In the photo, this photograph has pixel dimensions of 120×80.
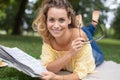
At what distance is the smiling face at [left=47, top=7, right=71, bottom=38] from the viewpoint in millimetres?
3485

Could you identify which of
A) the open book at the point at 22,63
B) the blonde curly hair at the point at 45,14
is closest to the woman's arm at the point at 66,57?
the open book at the point at 22,63

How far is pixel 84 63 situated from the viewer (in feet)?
12.1

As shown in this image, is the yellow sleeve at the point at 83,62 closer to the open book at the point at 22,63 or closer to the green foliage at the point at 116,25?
the open book at the point at 22,63

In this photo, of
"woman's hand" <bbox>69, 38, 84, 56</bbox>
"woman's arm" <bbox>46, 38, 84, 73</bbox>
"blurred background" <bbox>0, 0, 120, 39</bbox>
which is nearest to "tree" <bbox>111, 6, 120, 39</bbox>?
"blurred background" <bbox>0, 0, 120, 39</bbox>

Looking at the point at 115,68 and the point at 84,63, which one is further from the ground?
the point at 84,63

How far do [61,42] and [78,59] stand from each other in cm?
29

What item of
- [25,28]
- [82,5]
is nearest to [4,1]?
[82,5]

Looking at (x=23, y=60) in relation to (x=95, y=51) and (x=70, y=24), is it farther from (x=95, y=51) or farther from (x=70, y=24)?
(x=95, y=51)

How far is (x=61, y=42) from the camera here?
3.80m

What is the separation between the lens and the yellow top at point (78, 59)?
143 inches

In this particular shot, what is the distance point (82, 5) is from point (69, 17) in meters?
26.1

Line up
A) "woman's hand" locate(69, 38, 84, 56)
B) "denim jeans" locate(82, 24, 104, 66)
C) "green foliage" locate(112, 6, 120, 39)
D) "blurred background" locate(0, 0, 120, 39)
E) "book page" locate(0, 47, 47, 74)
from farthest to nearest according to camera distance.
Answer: "green foliage" locate(112, 6, 120, 39) < "blurred background" locate(0, 0, 120, 39) < "denim jeans" locate(82, 24, 104, 66) < "book page" locate(0, 47, 47, 74) < "woman's hand" locate(69, 38, 84, 56)

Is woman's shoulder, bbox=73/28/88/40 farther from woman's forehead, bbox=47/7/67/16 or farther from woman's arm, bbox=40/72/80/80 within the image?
woman's arm, bbox=40/72/80/80

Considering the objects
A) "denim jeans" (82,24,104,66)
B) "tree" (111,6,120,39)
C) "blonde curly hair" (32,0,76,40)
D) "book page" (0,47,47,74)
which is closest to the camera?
"book page" (0,47,47,74)
